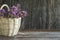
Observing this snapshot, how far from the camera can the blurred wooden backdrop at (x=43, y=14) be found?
81.5 inches

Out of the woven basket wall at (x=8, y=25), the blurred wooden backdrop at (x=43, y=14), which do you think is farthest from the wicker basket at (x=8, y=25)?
the blurred wooden backdrop at (x=43, y=14)

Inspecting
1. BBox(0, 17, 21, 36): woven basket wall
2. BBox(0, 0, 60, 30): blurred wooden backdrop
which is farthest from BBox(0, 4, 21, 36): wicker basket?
BBox(0, 0, 60, 30): blurred wooden backdrop

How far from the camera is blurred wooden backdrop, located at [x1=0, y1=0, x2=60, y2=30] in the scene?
6.79 ft

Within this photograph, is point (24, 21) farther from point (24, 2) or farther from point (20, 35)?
point (20, 35)

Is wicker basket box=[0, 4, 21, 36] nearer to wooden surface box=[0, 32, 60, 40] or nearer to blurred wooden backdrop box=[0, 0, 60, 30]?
wooden surface box=[0, 32, 60, 40]

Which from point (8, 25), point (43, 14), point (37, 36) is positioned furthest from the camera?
point (43, 14)

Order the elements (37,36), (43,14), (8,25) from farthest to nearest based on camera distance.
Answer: (43,14) → (37,36) → (8,25)

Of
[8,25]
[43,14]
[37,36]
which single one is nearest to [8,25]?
[8,25]

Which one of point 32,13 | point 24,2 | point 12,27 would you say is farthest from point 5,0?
point 12,27

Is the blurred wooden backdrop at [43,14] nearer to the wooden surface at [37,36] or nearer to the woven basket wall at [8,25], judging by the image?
the wooden surface at [37,36]

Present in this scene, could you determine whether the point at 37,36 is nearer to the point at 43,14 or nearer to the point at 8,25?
the point at 8,25

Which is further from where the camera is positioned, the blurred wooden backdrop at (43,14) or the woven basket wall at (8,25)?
the blurred wooden backdrop at (43,14)

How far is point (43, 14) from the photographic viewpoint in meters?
2.09

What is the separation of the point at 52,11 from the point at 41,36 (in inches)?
22.9
